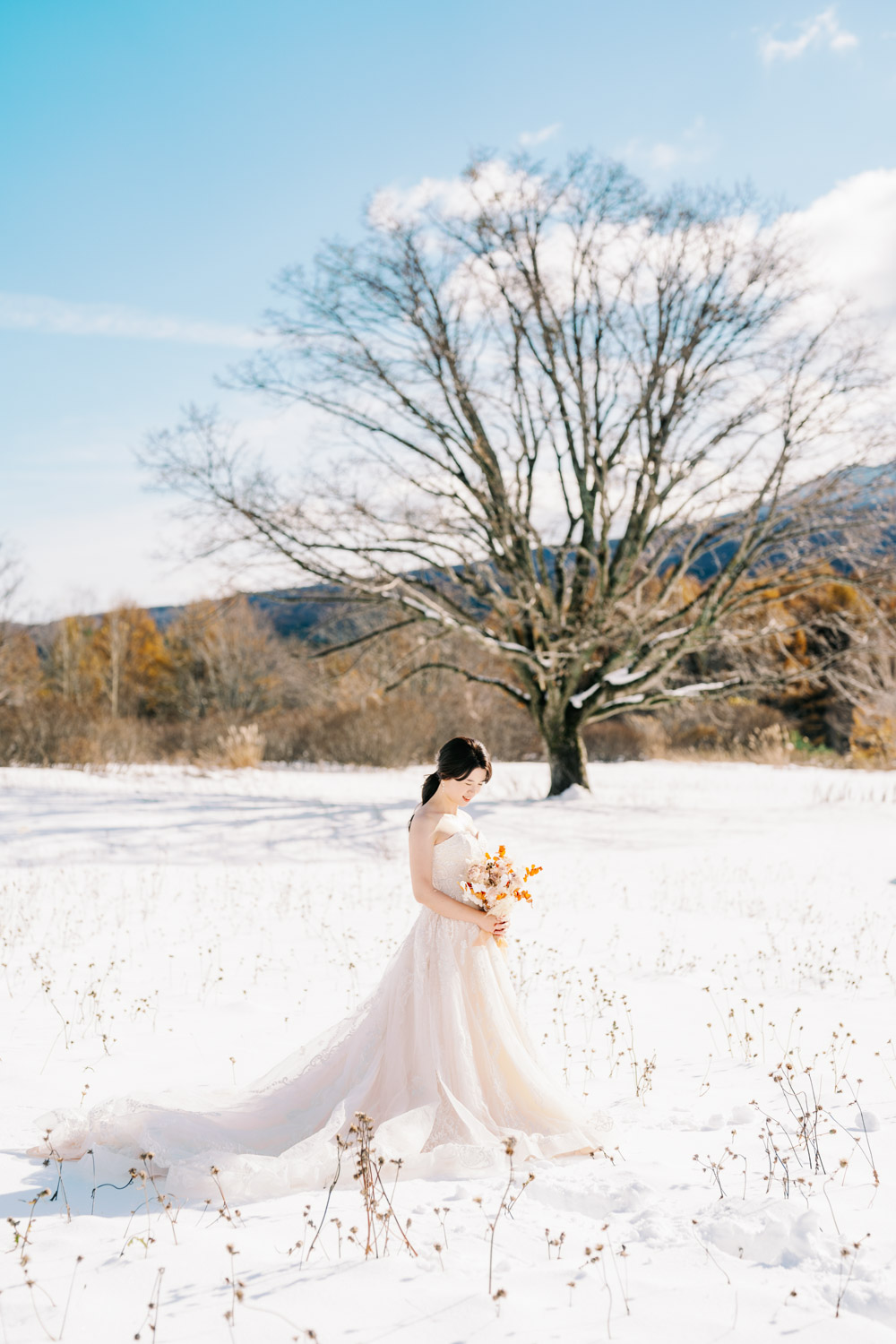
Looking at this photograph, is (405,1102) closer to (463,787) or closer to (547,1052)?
(463,787)

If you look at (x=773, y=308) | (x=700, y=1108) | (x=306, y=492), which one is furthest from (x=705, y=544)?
(x=700, y=1108)

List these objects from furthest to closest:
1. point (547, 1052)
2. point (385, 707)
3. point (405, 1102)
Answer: point (385, 707)
point (547, 1052)
point (405, 1102)

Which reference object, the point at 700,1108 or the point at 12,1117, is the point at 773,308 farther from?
the point at 12,1117

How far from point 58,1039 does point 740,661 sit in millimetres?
12994

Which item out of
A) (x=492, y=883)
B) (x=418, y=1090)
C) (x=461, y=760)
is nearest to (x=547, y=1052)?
(x=418, y=1090)

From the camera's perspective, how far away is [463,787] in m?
3.85

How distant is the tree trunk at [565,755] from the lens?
51.3ft

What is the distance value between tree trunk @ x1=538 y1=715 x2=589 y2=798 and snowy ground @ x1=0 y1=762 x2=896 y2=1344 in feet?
9.39

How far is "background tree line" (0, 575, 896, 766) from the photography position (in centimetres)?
1708

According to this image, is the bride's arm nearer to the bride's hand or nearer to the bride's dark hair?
the bride's hand

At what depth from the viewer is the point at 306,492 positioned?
13555mm

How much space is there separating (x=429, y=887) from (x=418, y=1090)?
2.52 feet

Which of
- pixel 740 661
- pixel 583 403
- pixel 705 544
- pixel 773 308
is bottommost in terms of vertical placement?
pixel 740 661

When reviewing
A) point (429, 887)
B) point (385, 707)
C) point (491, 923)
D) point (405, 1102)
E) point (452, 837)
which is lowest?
point (405, 1102)
